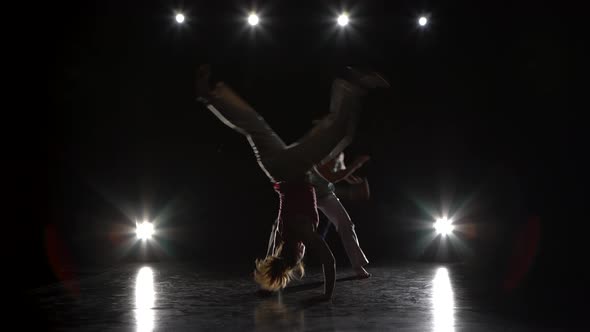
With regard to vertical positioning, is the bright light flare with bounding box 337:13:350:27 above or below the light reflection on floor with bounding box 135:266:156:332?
above

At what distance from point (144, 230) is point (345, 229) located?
3974 mm

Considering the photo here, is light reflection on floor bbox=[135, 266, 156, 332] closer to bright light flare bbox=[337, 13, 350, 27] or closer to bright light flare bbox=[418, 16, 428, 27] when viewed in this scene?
bright light flare bbox=[337, 13, 350, 27]

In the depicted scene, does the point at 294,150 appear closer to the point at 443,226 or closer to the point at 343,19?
the point at 343,19

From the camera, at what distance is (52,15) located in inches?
326

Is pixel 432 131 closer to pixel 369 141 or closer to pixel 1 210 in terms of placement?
pixel 369 141

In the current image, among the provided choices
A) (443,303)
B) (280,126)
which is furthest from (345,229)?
(280,126)

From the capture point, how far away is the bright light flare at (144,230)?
8.83 meters

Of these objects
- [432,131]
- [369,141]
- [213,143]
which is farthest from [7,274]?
[432,131]

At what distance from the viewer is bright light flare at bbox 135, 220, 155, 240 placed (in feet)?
29.0

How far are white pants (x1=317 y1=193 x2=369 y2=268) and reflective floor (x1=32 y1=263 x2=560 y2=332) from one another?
0.25m

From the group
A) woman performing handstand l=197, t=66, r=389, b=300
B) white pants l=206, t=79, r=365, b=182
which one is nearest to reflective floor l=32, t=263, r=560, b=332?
woman performing handstand l=197, t=66, r=389, b=300

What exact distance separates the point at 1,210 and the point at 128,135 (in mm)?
2120

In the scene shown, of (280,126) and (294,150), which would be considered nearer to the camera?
(294,150)

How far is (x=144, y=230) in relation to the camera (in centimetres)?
885
